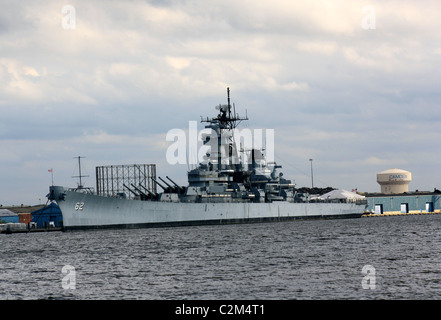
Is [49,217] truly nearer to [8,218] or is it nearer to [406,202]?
[8,218]

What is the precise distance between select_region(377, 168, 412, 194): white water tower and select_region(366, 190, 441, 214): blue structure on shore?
1306 centimetres

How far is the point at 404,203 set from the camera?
489 feet

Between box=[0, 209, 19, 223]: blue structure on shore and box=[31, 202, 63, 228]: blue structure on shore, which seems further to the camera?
box=[0, 209, 19, 223]: blue structure on shore

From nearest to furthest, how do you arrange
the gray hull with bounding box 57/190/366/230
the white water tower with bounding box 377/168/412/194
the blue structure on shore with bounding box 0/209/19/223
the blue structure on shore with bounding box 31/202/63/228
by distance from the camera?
the gray hull with bounding box 57/190/366/230 < the blue structure on shore with bounding box 31/202/63/228 < the blue structure on shore with bounding box 0/209/19/223 < the white water tower with bounding box 377/168/412/194

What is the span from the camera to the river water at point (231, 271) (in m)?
26.2

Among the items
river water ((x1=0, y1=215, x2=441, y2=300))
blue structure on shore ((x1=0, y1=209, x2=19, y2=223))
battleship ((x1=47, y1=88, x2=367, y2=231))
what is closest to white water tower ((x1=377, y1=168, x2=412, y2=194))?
battleship ((x1=47, y1=88, x2=367, y2=231))

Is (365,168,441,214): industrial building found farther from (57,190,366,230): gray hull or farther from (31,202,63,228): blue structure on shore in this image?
(31,202,63,228): blue structure on shore

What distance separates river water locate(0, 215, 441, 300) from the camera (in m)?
26.2

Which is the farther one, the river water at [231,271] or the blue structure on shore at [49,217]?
the blue structure on shore at [49,217]

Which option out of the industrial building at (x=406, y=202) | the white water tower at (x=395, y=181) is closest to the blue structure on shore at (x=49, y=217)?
the industrial building at (x=406, y=202)

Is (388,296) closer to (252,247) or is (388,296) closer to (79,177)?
(252,247)

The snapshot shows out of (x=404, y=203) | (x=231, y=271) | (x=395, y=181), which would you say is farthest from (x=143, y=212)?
(x=395, y=181)

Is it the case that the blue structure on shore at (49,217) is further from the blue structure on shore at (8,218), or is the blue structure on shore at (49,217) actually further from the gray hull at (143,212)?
the gray hull at (143,212)

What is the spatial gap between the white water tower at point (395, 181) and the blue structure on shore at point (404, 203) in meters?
13.1
